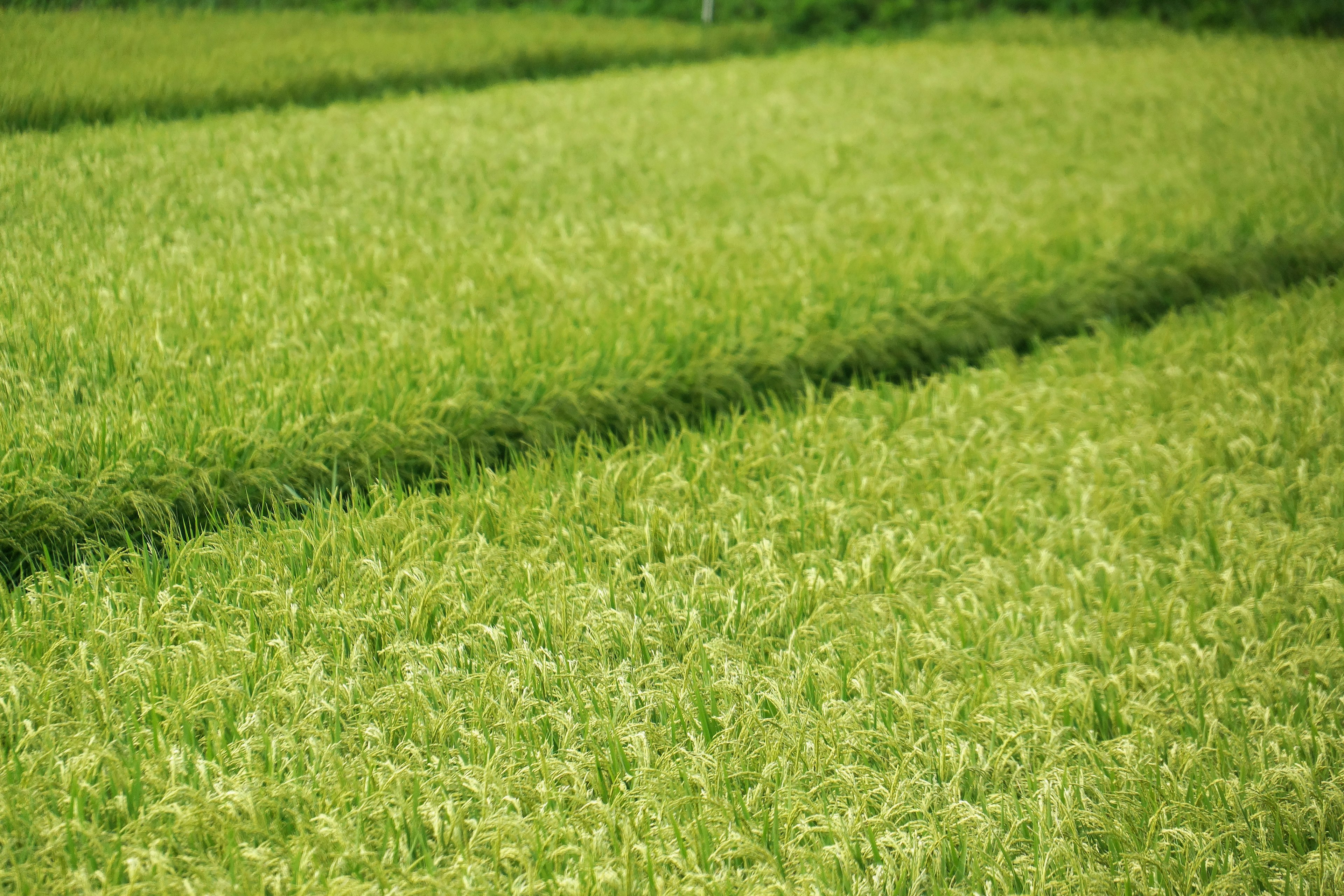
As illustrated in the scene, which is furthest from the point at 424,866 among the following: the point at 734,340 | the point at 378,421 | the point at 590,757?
the point at 734,340

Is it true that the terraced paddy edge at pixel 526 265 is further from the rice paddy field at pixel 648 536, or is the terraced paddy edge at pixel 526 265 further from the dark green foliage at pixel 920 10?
the dark green foliage at pixel 920 10

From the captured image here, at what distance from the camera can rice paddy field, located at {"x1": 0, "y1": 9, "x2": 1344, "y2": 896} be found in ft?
5.73

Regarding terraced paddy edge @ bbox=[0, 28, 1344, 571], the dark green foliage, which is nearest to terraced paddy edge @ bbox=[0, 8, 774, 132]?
terraced paddy edge @ bbox=[0, 28, 1344, 571]

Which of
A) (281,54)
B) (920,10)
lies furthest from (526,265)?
(920,10)

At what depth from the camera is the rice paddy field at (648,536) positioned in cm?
175

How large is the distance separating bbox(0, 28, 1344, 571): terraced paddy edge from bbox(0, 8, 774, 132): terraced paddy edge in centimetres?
24

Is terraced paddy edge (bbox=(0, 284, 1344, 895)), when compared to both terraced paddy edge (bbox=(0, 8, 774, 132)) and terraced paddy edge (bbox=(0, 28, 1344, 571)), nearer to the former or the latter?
terraced paddy edge (bbox=(0, 28, 1344, 571))

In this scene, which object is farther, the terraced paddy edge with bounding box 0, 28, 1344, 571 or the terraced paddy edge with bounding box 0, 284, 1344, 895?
the terraced paddy edge with bounding box 0, 28, 1344, 571

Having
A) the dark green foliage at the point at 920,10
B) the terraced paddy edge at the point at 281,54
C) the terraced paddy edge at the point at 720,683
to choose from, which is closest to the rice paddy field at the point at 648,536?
the terraced paddy edge at the point at 720,683

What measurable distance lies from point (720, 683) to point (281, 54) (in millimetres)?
6729

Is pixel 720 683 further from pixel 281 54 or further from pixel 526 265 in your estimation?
pixel 281 54

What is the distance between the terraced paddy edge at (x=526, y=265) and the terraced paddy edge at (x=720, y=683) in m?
0.29

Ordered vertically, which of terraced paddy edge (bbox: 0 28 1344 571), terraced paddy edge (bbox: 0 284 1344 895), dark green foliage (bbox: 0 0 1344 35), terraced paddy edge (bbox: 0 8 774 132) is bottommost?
terraced paddy edge (bbox: 0 284 1344 895)

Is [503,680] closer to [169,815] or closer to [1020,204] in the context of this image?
[169,815]
